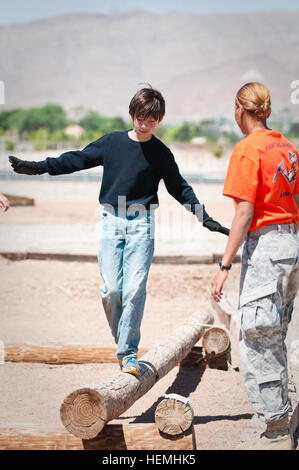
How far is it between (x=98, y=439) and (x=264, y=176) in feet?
4.96

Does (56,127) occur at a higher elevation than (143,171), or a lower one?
higher

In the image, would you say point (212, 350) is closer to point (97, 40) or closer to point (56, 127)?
point (56, 127)

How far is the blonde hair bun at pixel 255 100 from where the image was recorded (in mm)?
3506

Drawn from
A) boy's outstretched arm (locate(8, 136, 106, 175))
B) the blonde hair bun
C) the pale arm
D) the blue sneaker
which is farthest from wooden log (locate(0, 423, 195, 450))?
the blonde hair bun

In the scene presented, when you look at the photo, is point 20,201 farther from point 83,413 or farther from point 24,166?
Result: point 83,413

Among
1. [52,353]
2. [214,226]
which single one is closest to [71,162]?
[214,226]

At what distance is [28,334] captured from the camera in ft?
21.2

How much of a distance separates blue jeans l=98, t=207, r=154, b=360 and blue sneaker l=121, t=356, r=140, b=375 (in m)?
0.05

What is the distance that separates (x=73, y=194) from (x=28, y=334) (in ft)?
56.3

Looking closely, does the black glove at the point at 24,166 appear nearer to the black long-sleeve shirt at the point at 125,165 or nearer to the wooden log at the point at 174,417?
the black long-sleeve shirt at the point at 125,165

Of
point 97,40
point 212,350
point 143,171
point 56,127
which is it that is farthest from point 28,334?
point 97,40

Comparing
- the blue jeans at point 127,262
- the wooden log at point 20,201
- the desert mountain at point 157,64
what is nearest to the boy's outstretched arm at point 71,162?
the blue jeans at point 127,262

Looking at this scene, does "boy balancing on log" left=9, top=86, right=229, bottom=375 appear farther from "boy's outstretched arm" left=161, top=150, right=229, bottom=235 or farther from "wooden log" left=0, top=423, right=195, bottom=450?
"wooden log" left=0, top=423, right=195, bottom=450

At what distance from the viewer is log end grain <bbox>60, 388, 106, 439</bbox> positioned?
3.34 meters
